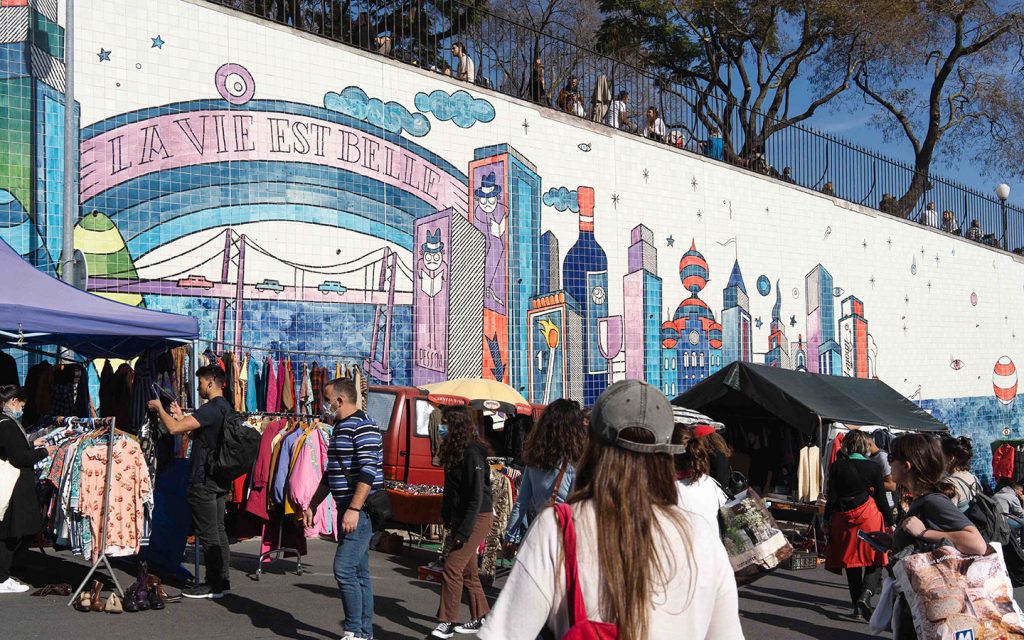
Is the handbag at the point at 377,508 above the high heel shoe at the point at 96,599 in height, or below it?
above

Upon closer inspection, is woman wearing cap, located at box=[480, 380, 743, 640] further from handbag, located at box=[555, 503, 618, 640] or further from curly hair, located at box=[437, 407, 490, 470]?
curly hair, located at box=[437, 407, 490, 470]

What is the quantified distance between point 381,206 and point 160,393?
565cm

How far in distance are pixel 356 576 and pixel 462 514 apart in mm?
966

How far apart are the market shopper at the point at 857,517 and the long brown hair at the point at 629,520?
698 centimetres

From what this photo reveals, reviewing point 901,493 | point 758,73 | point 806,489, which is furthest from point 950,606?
point 758,73

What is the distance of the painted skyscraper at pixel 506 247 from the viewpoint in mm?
15867

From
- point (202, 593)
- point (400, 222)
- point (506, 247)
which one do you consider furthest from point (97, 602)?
point (506, 247)

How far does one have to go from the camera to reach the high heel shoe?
801cm

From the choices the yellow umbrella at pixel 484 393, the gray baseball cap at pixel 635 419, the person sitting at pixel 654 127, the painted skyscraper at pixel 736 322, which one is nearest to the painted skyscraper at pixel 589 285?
the person sitting at pixel 654 127

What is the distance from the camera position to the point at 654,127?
1973 centimetres

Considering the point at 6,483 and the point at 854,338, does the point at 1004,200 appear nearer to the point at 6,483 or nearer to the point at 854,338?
the point at 854,338

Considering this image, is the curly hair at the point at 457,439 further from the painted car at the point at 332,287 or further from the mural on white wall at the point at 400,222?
the painted car at the point at 332,287

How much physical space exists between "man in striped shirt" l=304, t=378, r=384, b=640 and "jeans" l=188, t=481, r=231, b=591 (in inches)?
71.2

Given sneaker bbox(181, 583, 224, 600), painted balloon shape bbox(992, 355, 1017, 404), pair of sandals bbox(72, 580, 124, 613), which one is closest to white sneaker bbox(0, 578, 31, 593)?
pair of sandals bbox(72, 580, 124, 613)
